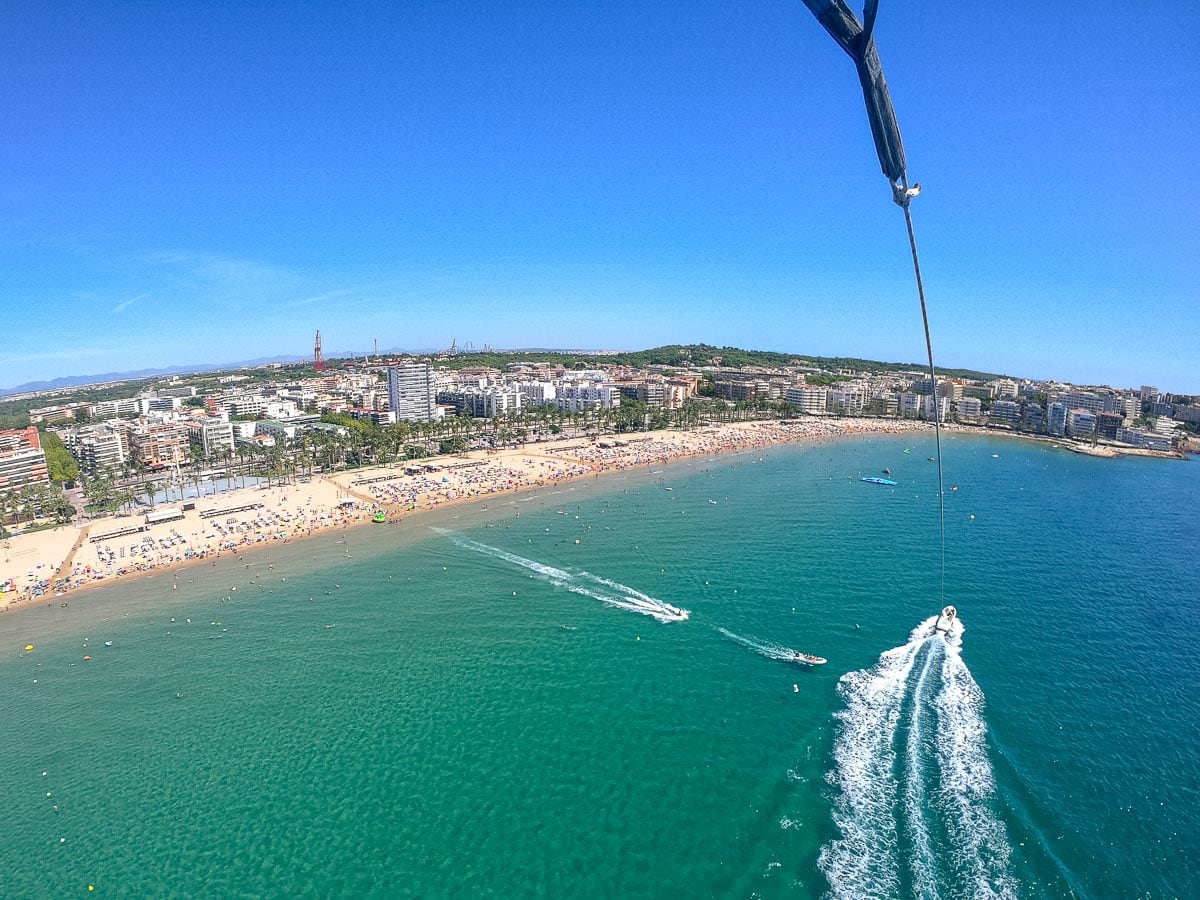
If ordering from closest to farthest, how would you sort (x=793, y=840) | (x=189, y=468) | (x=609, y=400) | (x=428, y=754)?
(x=793, y=840) → (x=428, y=754) → (x=189, y=468) → (x=609, y=400)

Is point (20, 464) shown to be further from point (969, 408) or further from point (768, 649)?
point (969, 408)

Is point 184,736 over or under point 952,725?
under

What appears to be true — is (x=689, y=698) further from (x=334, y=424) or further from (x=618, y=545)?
(x=334, y=424)

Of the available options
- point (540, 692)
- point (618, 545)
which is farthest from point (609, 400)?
point (540, 692)

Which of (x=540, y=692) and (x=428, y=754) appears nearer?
(x=428, y=754)

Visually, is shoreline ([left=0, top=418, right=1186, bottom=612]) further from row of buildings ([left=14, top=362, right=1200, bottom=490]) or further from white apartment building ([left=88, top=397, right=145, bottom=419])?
white apartment building ([left=88, top=397, right=145, bottom=419])

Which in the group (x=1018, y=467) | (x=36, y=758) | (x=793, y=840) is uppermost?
(x=1018, y=467)
